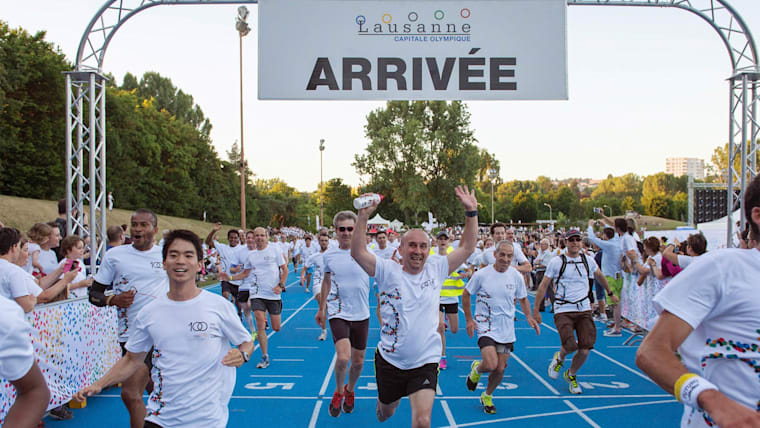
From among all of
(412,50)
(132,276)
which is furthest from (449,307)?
(132,276)

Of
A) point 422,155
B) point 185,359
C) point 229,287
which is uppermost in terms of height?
point 422,155

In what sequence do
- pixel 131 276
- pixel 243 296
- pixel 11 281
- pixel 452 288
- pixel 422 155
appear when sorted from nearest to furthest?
pixel 11 281 < pixel 131 276 < pixel 452 288 < pixel 243 296 < pixel 422 155

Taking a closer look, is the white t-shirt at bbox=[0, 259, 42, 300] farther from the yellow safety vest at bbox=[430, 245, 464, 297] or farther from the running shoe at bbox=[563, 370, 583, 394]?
the yellow safety vest at bbox=[430, 245, 464, 297]

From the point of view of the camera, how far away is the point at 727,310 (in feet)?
6.97

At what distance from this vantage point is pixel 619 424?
21.6ft

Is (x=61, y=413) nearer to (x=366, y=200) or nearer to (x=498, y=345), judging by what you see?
(x=366, y=200)

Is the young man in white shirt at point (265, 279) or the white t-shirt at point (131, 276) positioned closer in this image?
the white t-shirt at point (131, 276)

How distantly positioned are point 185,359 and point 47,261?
6159 mm

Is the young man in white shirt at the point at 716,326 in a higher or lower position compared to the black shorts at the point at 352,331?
higher

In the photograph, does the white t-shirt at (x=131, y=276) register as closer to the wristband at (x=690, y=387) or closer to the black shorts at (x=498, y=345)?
the black shorts at (x=498, y=345)

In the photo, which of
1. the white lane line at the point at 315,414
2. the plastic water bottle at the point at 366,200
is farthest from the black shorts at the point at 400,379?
the white lane line at the point at 315,414

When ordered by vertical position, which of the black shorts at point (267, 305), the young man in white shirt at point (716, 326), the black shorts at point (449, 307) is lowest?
the black shorts at point (449, 307)

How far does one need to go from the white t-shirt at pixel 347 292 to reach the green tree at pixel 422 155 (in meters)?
47.3

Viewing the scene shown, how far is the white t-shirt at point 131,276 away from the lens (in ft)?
19.2
